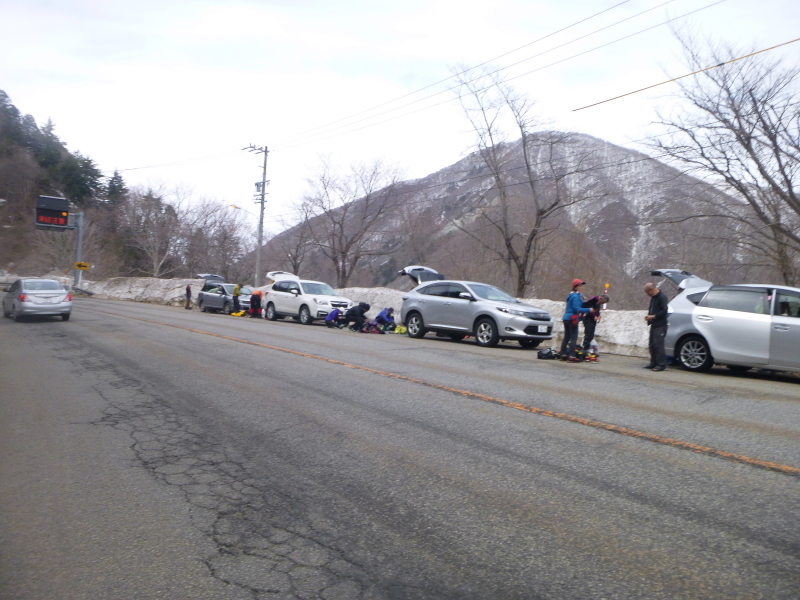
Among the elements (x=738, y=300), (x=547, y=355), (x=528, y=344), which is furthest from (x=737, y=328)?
(x=528, y=344)

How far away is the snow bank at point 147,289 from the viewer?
1724 inches

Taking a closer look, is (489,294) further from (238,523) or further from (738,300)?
(238,523)

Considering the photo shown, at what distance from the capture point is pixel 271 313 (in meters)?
26.8

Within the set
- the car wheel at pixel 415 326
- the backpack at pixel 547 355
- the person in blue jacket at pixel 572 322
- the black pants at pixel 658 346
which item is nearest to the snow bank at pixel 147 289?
the car wheel at pixel 415 326

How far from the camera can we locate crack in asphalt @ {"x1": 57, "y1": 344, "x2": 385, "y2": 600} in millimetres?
3383

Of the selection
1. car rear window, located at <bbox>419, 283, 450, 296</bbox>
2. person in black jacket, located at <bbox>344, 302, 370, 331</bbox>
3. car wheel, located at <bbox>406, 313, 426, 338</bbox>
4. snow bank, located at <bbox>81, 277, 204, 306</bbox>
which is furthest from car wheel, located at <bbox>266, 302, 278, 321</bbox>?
snow bank, located at <bbox>81, 277, 204, 306</bbox>

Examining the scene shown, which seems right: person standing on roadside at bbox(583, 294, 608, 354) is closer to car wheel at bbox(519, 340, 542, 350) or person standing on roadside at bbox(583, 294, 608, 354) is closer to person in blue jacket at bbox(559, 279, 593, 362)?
person in blue jacket at bbox(559, 279, 593, 362)

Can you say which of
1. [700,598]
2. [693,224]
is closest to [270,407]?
[700,598]

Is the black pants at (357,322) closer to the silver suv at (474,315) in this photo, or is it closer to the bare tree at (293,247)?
the silver suv at (474,315)

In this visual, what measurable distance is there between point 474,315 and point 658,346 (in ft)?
17.6

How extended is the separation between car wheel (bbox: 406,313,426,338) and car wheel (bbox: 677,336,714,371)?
300 inches

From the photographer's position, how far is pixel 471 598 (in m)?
3.18

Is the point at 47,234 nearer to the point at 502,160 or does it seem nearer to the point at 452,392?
the point at 502,160

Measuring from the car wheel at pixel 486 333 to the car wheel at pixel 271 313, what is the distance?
495 inches
